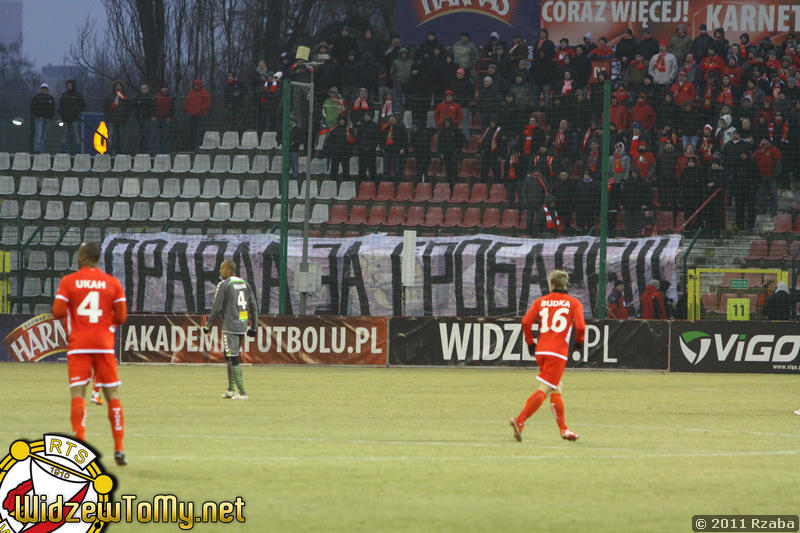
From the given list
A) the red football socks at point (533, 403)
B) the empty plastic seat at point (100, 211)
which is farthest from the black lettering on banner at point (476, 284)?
the red football socks at point (533, 403)

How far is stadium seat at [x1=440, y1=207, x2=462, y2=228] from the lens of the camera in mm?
31312

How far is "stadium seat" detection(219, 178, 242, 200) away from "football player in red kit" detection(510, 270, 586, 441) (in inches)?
810

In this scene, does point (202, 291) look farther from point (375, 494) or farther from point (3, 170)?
point (375, 494)

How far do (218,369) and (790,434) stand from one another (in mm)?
14248

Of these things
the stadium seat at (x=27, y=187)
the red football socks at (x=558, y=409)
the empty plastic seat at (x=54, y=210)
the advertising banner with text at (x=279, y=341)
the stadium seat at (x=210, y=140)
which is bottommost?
the advertising banner with text at (x=279, y=341)

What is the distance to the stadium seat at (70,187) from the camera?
113 feet

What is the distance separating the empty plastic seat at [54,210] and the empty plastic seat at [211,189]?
13.3 ft

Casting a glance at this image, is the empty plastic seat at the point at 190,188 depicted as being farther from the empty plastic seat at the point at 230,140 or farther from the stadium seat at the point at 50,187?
the stadium seat at the point at 50,187

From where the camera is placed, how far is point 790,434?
47.3 feet

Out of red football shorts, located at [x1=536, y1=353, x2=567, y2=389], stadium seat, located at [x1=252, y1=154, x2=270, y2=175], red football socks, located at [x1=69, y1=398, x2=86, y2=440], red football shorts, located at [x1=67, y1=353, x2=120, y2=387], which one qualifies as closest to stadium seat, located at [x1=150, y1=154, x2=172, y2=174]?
stadium seat, located at [x1=252, y1=154, x2=270, y2=175]

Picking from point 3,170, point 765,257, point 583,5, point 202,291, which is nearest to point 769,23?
point 583,5

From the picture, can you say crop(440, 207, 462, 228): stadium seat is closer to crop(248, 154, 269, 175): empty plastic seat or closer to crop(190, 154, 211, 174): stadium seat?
crop(248, 154, 269, 175): empty plastic seat

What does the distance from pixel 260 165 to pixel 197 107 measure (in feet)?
7.85

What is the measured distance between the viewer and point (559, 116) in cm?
3022
